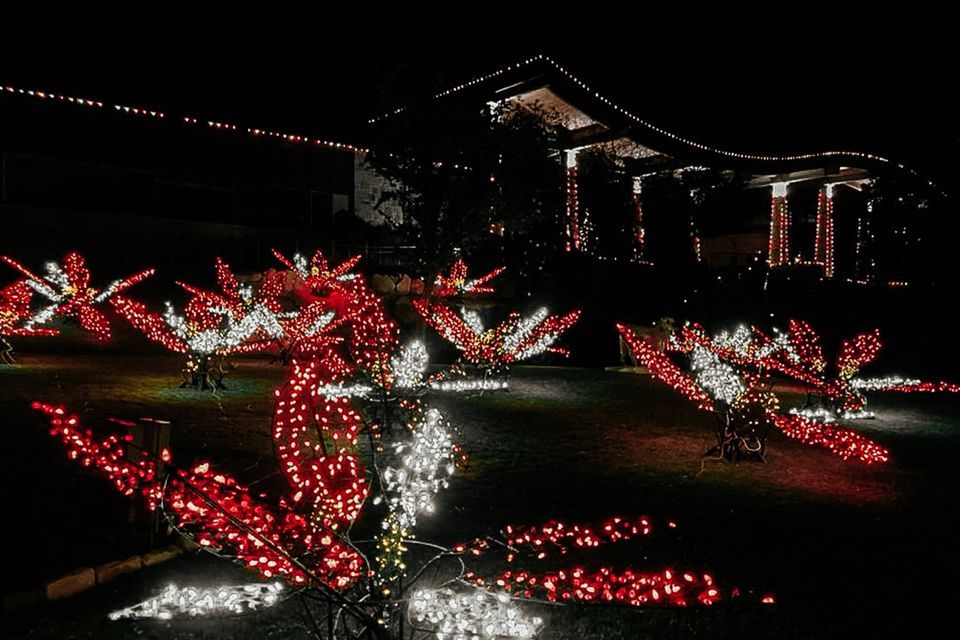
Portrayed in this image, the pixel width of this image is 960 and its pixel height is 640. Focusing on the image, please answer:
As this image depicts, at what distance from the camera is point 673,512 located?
Answer: 7.00 meters

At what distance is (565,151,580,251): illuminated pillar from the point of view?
23.1m

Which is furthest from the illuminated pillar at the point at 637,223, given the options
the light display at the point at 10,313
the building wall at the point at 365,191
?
the light display at the point at 10,313

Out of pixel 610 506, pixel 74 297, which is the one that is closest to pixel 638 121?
pixel 74 297

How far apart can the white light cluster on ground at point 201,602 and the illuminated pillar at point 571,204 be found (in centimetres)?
1887

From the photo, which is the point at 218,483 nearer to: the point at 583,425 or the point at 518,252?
the point at 583,425

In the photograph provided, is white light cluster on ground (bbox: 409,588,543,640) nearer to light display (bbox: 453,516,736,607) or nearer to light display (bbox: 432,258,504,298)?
light display (bbox: 453,516,736,607)

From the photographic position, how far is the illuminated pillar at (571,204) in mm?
23123

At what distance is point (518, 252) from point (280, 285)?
266 inches

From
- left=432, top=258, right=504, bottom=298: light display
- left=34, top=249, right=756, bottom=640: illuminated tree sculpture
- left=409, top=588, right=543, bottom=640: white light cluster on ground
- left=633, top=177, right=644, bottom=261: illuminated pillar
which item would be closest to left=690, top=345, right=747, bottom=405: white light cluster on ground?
left=34, top=249, right=756, bottom=640: illuminated tree sculpture

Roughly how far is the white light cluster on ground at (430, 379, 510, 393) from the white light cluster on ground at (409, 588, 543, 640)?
939cm

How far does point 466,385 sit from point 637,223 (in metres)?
13.6

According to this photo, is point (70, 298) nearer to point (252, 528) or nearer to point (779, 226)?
point (252, 528)

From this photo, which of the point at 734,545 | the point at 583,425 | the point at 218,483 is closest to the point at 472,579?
the point at 218,483

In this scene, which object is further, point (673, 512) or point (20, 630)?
point (673, 512)
